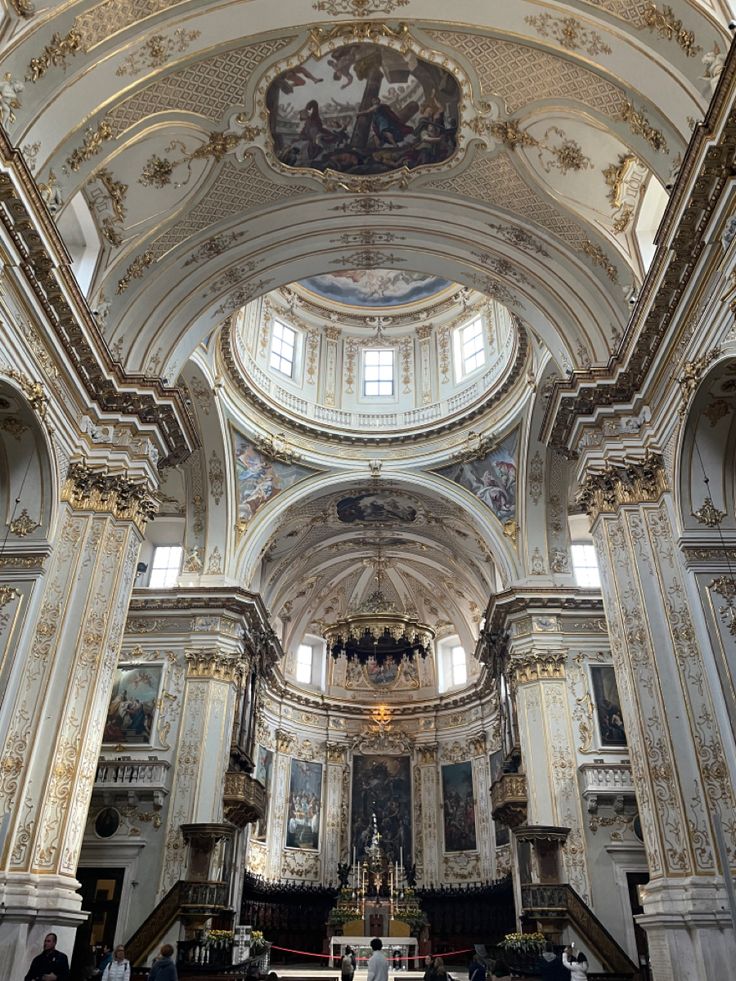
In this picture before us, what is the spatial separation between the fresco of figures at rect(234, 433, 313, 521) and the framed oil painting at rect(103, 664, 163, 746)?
463 centimetres

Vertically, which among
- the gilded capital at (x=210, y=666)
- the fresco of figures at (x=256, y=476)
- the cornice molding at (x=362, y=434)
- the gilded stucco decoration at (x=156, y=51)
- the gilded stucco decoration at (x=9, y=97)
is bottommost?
the gilded capital at (x=210, y=666)

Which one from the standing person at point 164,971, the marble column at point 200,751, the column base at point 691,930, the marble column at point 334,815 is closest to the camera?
the column base at point 691,930

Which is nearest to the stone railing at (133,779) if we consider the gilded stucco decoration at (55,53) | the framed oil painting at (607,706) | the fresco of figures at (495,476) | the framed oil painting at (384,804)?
the framed oil painting at (607,706)

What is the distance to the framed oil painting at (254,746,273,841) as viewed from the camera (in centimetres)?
2312

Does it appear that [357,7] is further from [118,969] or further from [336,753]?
[336,753]

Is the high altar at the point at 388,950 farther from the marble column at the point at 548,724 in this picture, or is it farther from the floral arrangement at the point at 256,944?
the marble column at the point at 548,724

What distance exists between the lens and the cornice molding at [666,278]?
804cm

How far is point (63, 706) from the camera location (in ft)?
31.2

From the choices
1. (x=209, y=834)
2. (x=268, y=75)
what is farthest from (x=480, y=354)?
(x=209, y=834)

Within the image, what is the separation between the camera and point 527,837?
1634 cm

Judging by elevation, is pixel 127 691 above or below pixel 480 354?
below

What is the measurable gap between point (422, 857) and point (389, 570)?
31.5ft

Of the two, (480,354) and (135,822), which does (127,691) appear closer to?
(135,822)

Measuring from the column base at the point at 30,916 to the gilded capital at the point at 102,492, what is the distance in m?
4.69
